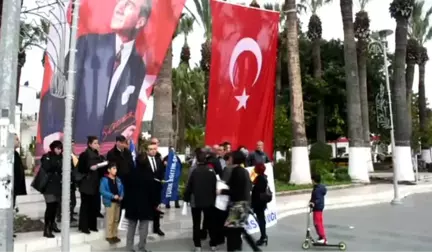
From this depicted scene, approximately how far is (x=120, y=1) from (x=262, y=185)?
5.09 m

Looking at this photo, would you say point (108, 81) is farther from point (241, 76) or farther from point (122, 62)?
point (241, 76)

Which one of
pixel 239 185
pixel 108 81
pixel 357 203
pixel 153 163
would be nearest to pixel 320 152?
pixel 357 203

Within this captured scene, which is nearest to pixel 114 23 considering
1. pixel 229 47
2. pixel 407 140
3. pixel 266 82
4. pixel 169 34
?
pixel 169 34

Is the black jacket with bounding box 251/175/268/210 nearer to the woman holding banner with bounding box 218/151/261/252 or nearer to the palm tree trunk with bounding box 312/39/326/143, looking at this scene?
the woman holding banner with bounding box 218/151/261/252

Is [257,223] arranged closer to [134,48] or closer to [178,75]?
[134,48]

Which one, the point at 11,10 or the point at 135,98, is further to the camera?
the point at 135,98

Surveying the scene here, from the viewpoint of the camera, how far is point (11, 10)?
5.68 metres

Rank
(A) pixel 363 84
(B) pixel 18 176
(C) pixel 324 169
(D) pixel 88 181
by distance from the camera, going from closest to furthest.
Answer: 1. (B) pixel 18 176
2. (D) pixel 88 181
3. (C) pixel 324 169
4. (A) pixel 363 84

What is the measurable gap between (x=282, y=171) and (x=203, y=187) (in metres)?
15.8

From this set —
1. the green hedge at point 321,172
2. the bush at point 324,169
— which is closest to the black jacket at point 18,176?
the green hedge at point 321,172

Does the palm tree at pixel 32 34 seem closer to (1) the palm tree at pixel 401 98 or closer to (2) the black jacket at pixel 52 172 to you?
(2) the black jacket at pixel 52 172

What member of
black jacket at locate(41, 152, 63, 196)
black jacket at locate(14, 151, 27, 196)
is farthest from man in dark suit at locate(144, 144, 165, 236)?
black jacket at locate(14, 151, 27, 196)

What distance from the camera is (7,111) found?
17.9ft

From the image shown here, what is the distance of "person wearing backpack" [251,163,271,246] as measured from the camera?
8.78 metres
